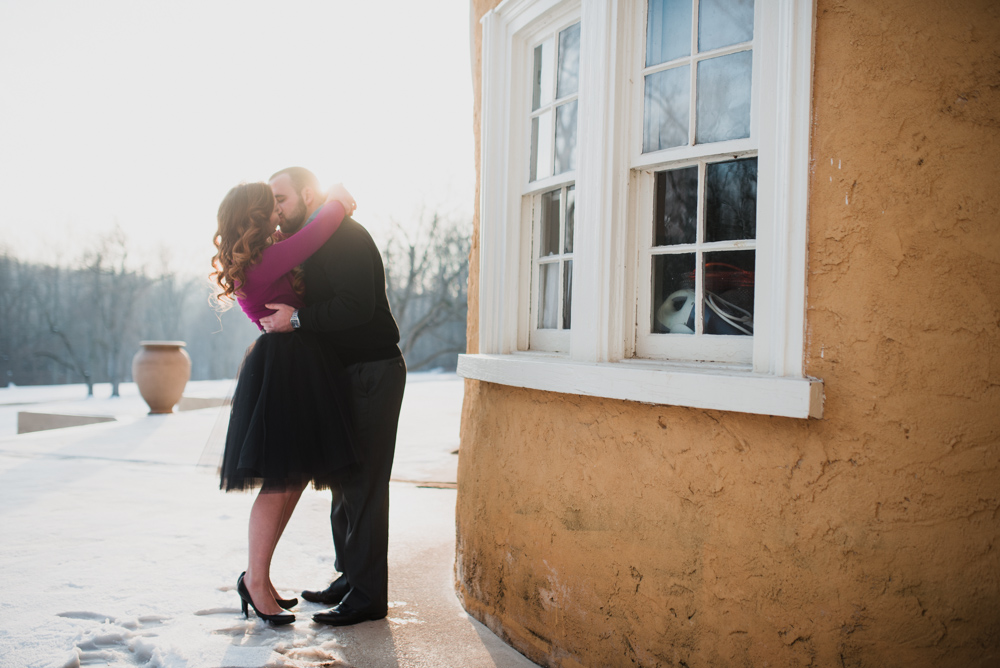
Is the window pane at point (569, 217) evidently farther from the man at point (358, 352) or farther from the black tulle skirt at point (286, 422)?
the black tulle skirt at point (286, 422)

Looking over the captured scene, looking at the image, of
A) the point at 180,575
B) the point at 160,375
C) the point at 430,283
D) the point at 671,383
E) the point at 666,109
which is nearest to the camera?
the point at 671,383

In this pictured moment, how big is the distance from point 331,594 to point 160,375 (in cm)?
1026

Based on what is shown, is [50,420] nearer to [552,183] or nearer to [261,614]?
[261,614]

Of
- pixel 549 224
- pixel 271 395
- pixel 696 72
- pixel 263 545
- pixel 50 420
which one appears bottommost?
pixel 50 420

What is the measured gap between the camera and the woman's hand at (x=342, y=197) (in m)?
2.95

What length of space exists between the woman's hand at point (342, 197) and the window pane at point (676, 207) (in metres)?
1.38

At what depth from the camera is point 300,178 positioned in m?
3.04

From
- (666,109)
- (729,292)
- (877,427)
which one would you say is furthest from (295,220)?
(877,427)

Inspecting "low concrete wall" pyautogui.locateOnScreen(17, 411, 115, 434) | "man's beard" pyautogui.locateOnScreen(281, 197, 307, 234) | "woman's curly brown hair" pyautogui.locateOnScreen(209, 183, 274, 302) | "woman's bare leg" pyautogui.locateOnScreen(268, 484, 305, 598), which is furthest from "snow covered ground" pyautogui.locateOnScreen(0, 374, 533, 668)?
"low concrete wall" pyautogui.locateOnScreen(17, 411, 115, 434)

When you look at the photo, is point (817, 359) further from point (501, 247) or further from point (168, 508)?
point (168, 508)

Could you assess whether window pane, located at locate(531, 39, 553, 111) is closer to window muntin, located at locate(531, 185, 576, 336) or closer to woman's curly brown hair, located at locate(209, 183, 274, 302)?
window muntin, located at locate(531, 185, 576, 336)

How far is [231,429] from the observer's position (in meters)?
2.78

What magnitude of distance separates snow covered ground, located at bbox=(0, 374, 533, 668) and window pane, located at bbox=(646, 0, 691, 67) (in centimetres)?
243

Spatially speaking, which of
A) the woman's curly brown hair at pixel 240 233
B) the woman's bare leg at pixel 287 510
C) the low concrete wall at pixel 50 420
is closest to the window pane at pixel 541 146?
the woman's curly brown hair at pixel 240 233
